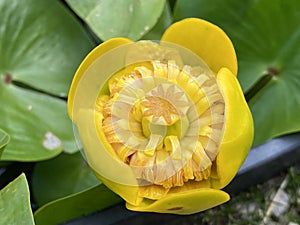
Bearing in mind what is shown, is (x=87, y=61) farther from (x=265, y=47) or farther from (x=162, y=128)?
(x=265, y=47)

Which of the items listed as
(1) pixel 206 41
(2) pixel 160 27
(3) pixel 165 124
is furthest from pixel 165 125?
(2) pixel 160 27

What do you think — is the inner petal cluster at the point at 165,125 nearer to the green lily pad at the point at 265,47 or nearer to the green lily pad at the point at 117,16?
the green lily pad at the point at 117,16

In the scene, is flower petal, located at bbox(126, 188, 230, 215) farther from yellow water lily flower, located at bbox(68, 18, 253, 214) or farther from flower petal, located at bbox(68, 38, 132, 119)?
flower petal, located at bbox(68, 38, 132, 119)

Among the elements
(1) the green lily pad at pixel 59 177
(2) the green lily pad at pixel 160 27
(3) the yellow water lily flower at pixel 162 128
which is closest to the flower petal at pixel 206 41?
(3) the yellow water lily flower at pixel 162 128

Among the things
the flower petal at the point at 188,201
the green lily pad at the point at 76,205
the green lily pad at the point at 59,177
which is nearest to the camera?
the flower petal at the point at 188,201

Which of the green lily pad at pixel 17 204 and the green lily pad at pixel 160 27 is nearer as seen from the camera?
the green lily pad at pixel 17 204

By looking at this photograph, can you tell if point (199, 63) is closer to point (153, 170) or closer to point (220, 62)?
point (220, 62)

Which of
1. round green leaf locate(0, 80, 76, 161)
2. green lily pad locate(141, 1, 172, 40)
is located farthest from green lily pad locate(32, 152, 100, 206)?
green lily pad locate(141, 1, 172, 40)
